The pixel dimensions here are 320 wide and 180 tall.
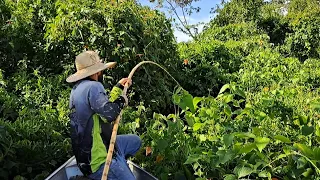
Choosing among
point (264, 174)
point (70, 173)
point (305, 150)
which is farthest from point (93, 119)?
point (305, 150)

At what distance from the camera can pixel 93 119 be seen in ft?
9.15

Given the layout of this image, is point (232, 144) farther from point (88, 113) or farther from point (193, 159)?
point (88, 113)

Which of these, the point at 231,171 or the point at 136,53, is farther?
the point at 136,53

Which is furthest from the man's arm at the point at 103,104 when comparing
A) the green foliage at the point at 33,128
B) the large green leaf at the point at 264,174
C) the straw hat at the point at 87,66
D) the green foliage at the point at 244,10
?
the green foliage at the point at 244,10

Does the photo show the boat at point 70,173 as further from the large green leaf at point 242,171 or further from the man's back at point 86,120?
the large green leaf at point 242,171

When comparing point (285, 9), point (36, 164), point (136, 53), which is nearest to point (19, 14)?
point (136, 53)

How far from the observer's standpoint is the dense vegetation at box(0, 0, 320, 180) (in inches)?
129

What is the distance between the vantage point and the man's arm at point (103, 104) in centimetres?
268

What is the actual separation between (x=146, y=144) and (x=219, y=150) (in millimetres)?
920

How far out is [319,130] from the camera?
3328 millimetres

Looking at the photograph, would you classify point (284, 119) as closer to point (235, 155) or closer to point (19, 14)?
point (235, 155)

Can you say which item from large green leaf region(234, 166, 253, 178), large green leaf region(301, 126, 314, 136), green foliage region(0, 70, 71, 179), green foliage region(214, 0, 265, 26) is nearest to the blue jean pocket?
large green leaf region(234, 166, 253, 178)

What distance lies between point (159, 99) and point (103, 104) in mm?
2656

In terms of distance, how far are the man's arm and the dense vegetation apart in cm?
76
